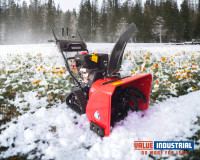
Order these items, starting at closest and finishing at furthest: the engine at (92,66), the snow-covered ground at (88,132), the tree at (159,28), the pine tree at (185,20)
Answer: the snow-covered ground at (88,132) < the engine at (92,66) < the tree at (159,28) < the pine tree at (185,20)

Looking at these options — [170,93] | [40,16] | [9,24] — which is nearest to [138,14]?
[40,16]

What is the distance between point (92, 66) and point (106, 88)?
0.88m

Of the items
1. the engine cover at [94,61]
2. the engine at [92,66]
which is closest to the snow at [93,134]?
the engine at [92,66]

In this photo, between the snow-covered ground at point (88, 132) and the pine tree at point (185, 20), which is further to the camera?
the pine tree at point (185, 20)

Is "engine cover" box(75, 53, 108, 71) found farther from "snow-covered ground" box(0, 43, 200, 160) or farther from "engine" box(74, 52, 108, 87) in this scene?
"snow-covered ground" box(0, 43, 200, 160)

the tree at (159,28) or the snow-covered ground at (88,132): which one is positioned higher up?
the tree at (159,28)

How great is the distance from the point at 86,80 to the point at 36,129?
1.15m

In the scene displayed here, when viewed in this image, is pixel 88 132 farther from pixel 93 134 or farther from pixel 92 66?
pixel 92 66

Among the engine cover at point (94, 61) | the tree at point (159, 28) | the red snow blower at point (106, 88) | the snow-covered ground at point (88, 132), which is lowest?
the snow-covered ground at point (88, 132)

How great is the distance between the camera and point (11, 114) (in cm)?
311

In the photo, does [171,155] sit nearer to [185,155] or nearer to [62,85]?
[185,155]

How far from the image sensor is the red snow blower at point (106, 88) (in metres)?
2.18

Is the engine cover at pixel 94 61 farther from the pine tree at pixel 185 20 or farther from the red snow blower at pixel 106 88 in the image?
the pine tree at pixel 185 20

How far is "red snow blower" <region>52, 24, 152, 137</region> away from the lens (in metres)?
2.18
